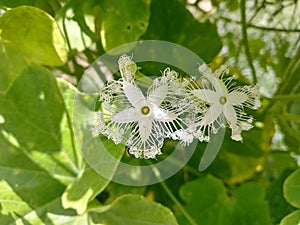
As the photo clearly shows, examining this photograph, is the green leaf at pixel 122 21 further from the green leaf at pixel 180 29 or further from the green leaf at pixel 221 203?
the green leaf at pixel 221 203

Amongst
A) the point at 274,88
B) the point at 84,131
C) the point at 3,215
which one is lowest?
the point at 3,215

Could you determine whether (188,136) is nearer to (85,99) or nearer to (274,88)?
(85,99)

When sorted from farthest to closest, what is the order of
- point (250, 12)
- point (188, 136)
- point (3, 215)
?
point (250, 12), point (3, 215), point (188, 136)

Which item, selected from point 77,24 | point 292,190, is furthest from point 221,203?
point 77,24

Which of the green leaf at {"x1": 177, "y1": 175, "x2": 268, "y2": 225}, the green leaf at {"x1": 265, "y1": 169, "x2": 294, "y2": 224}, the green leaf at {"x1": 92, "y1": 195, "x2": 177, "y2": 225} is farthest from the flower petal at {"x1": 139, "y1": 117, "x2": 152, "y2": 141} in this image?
the green leaf at {"x1": 265, "y1": 169, "x2": 294, "y2": 224}

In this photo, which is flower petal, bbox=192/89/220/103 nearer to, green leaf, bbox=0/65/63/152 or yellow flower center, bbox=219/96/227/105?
yellow flower center, bbox=219/96/227/105

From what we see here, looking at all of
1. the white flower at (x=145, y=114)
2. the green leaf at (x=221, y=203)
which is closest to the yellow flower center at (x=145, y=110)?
the white flower at (x=145, y=114)

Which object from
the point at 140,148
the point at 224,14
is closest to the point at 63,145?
the point at 140,148
